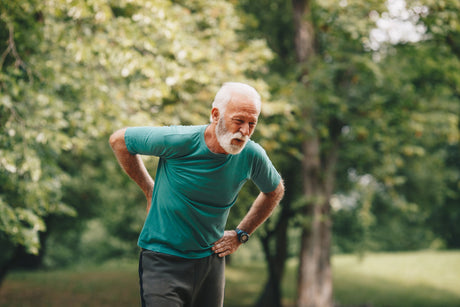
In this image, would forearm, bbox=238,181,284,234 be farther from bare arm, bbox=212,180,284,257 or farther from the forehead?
the forehead

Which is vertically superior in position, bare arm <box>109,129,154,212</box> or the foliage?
the foliage

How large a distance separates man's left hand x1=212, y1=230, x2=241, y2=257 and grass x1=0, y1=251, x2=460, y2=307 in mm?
10732

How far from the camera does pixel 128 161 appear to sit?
2143 millimetres

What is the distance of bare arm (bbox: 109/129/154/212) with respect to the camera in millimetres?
2096

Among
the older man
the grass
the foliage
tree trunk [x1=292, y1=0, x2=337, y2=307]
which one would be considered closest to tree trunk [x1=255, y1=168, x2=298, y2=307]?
tree trunk [x1=292, y1=0, x2=337, y2=307]

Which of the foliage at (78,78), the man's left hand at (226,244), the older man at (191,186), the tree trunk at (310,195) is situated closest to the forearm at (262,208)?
the man's left hand at (226,244)

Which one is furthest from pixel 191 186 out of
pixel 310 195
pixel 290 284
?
pixel 290 284

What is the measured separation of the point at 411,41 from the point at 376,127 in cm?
195

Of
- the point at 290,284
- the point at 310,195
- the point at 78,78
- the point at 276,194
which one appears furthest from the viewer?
the point at 290,284

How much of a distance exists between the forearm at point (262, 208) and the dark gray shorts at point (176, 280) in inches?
11.7

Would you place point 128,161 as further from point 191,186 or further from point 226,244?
point 226,244

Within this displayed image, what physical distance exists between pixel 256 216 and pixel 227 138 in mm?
628

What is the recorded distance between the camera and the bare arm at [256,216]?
2.23 meters

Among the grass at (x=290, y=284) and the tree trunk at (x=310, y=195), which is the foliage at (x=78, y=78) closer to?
the tree trunk at (x=310, y=195)
